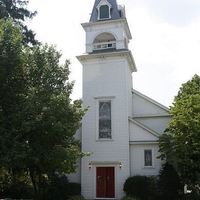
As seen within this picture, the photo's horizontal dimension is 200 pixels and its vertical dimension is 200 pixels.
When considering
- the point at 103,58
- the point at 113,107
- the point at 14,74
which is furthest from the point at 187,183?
the point at 14,74

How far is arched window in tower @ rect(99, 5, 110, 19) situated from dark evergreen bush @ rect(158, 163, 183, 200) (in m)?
13.6

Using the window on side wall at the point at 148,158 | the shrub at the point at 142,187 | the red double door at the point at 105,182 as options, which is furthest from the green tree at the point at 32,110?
the window on side wall at the point at 148,158

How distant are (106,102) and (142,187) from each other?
702cm

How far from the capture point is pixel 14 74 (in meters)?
16.1

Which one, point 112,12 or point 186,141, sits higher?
point 112,12

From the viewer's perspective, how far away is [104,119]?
22.9m

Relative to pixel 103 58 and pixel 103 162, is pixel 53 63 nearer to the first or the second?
pixel 103 58

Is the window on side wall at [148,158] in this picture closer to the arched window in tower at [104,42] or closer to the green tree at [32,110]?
the green tree at [32,110]

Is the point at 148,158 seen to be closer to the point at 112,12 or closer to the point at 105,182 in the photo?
the point at 105,182

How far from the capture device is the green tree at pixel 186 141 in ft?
61.1

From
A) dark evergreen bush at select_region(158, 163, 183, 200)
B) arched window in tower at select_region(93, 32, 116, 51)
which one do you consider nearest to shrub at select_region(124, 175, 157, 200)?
dark evergreen bush at select_region(158, 163, 183, 200)

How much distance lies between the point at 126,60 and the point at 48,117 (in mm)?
10377

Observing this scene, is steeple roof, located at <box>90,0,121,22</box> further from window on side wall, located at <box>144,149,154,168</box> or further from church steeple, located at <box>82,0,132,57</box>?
window on side wall, located at <box>144,149,154,168</box>

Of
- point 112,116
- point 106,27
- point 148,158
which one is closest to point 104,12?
point 106,27
